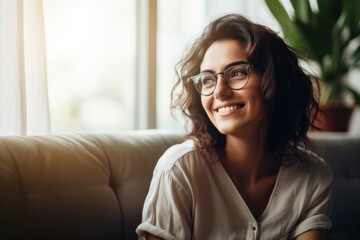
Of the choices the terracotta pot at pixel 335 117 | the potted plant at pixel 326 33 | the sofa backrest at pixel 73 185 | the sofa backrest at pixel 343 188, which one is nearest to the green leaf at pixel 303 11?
the potted plant at pixel 326 33

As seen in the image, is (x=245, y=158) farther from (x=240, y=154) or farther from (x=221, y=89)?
(x=221, y=89)

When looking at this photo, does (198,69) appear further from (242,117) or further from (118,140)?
(118,140)

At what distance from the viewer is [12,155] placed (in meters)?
1.00

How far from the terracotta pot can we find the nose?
1.08 m

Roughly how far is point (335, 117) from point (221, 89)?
1166 mm

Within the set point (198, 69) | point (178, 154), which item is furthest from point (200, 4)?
point (178, 154)

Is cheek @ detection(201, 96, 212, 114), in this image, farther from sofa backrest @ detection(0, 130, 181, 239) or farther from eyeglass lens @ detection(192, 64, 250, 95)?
sofa backrest @ detection(0, 130, 181, 239)

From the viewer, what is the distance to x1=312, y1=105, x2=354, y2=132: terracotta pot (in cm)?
202

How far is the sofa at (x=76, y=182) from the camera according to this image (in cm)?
96

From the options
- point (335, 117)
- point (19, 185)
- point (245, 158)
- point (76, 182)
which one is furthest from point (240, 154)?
point (335, 117)

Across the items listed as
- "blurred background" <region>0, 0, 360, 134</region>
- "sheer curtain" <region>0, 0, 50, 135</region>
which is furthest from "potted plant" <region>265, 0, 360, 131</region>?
"sheer curtain" <region>0, 0, 50, 135</region>

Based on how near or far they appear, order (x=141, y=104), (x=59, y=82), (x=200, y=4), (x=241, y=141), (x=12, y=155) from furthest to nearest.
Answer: (x=200, y=4)
(x=141, y=104)
(x=59, y=82)
(x=241, y=141)
(x=12, y=155)

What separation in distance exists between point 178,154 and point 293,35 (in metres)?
1.19

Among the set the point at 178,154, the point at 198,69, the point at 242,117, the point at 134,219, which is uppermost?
the point at 198,69
